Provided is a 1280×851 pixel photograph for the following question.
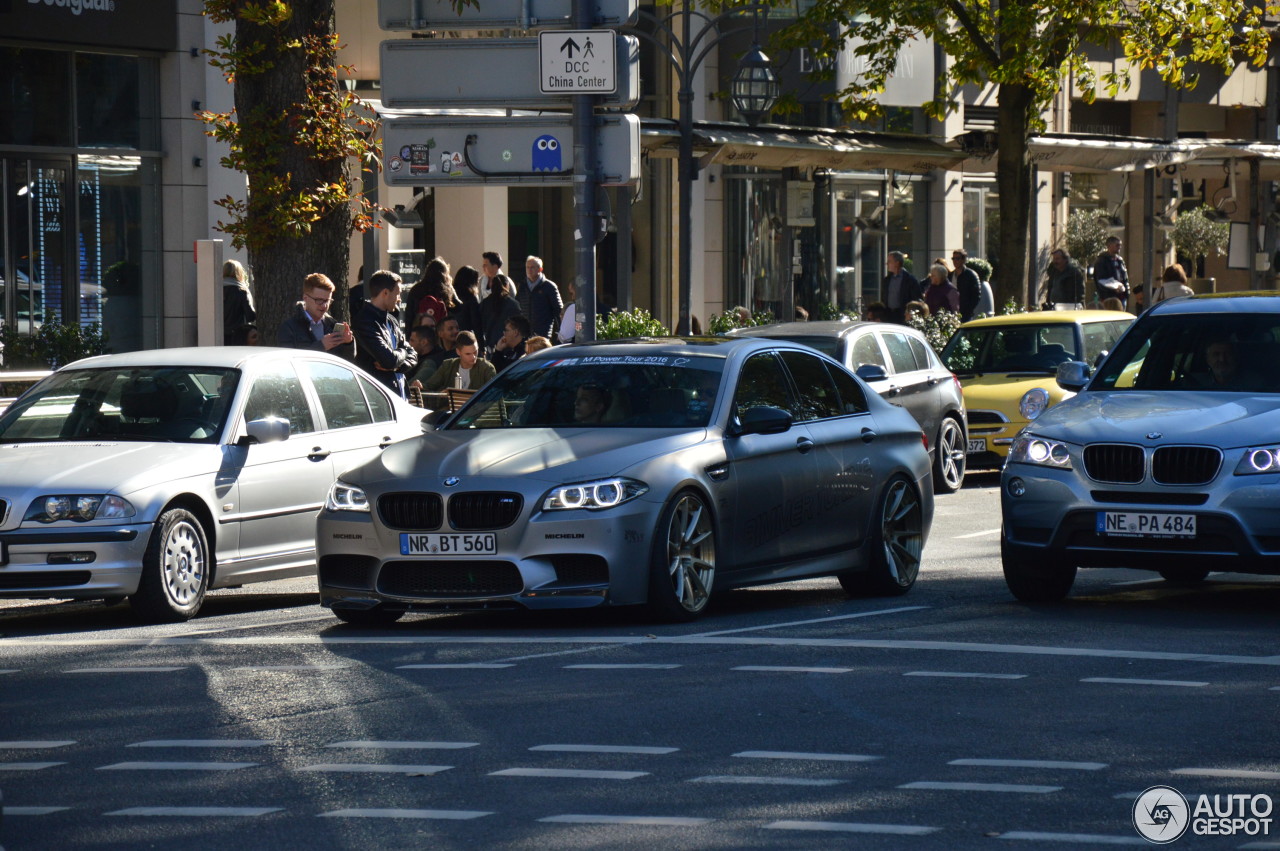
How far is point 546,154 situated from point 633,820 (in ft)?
36.2

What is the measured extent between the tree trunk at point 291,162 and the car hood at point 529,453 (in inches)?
269

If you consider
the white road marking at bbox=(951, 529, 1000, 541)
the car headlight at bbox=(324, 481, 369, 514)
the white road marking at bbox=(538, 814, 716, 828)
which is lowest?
the white road marking at bbox=(951, 529, 1000, 541)

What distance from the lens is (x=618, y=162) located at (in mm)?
16484

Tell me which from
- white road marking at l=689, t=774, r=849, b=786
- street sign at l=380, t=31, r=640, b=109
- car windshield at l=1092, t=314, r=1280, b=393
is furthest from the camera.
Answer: street sign at l=380, t=31, r=640, b=109

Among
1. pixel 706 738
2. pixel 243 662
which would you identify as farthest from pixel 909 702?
pixel 243 662

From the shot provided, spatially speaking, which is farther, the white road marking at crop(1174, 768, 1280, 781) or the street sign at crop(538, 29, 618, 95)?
the street sign at crop(538, 29, 618, 95)

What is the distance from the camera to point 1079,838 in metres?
5.92

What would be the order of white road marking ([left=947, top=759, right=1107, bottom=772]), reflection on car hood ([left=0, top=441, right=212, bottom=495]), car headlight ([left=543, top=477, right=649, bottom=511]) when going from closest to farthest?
white road marking ([left=947, top=759, right=1107, bottom=772]) < car headlight ([left=543, top=477, right=649, bottom=511]) < reflection on car hood ([left=0, top=441, right=212, bottom=495])

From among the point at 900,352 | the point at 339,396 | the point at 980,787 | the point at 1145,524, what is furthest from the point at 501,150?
the point at 980,787

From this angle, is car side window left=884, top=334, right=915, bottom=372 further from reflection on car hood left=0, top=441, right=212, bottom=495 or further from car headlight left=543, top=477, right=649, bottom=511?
car headlight left=543, top=477, right=649, bottom=511

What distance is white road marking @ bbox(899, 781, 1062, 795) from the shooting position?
6.56m

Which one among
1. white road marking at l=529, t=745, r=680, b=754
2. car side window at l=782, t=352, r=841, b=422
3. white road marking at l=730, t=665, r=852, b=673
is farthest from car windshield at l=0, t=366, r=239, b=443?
white road marking at l=529, t=745, r=680, b=754

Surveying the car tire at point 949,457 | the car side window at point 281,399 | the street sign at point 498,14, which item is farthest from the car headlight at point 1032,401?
the car side window at point 281,399

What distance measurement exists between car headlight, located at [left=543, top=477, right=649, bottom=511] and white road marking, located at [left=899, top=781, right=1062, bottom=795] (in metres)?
3.54
